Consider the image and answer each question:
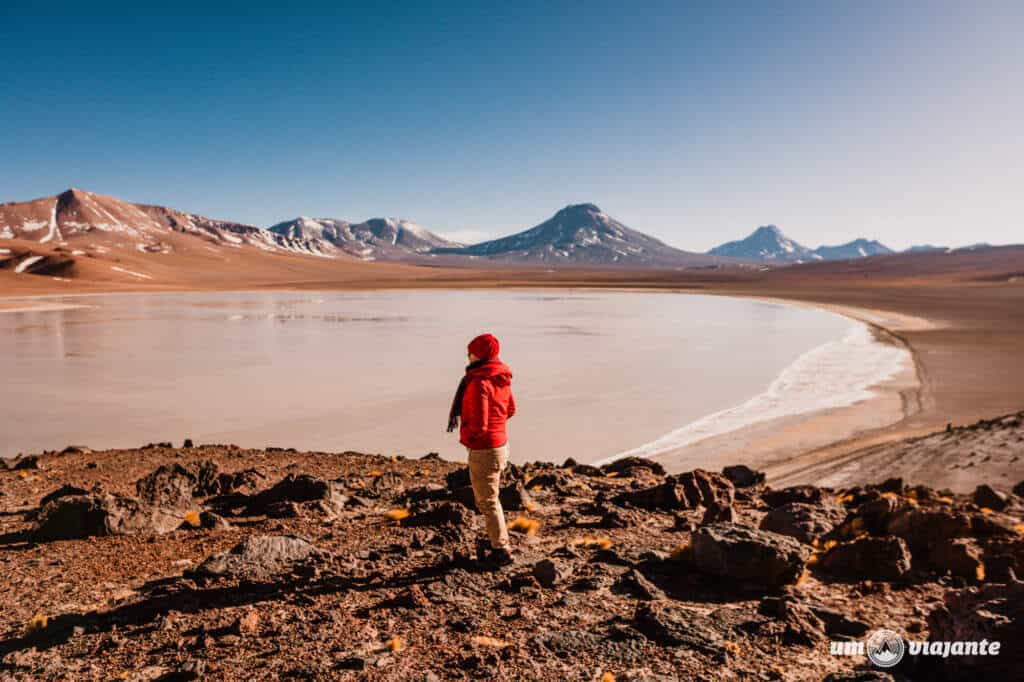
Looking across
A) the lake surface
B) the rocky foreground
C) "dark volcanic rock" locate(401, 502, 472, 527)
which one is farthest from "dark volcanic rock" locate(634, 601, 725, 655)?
the lake surface

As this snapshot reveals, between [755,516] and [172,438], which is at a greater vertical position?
[755,516]

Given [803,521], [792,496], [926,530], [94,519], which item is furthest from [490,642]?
[792,496]

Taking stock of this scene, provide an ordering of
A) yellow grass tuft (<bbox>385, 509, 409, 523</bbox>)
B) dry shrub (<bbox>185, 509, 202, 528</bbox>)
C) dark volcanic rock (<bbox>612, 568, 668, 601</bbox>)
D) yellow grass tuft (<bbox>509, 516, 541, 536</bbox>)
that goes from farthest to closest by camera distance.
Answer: yellow grass tuft (<bbox>385, 509, 409, 523</bbox>) → dry shrub (<bbox>185, 509, 202, 528</bbox>) → yellow grass tuft (<bbox>509, 516, 541, 536</bbox>) → dark volcanic rock (<bbox>612, 568, 668, 601</bbox>)


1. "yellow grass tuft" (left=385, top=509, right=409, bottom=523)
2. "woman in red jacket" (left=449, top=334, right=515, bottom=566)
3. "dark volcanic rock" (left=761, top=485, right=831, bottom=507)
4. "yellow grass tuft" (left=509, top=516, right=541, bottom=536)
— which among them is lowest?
"dark volcanic rock" (left=761, top=485, right=831, bottom=507)

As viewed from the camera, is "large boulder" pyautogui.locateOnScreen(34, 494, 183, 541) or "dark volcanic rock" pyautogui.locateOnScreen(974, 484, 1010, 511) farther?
"dark volcanic rock" pyautogui.locateOnScreen(974, 484, 1010, 511)

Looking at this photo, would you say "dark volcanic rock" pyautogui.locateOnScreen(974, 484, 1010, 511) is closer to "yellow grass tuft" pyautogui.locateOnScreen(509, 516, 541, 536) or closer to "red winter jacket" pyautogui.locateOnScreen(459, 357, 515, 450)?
"yellow grass tuft" pyautogui.locateOnScreen(509, 516, 541, 536)

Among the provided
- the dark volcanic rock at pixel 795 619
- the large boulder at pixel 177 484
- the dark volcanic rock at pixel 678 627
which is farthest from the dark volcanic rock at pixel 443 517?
the dark volcanic rock at pixel 795 619

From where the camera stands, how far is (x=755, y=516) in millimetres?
6258

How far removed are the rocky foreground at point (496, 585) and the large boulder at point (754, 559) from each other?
1 cm

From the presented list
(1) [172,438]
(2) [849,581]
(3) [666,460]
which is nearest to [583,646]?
(2) [849,581]

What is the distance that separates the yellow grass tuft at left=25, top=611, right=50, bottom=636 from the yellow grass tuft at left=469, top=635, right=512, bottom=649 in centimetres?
266

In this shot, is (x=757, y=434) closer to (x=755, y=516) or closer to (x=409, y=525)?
(x=755, y=516)

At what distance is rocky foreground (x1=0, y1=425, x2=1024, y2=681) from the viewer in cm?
355

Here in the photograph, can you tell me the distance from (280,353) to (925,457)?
20.5m
